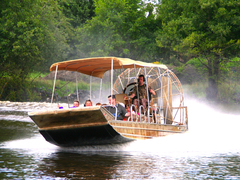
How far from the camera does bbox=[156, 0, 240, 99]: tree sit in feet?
102

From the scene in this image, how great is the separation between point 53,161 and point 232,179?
4.55 m

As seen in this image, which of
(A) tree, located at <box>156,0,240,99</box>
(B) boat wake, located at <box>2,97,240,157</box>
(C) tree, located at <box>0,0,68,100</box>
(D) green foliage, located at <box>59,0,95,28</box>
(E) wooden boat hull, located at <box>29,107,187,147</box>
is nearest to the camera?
(E) wooden boat hull, located at <box>29,107,187,147</box>

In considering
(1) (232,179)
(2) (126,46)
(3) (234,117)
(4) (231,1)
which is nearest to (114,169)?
(1) (232,179)

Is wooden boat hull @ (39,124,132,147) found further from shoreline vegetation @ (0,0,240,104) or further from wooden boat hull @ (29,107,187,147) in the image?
shoreline vegetation @ (0,0,240,104)

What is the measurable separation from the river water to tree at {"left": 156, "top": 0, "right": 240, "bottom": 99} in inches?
744

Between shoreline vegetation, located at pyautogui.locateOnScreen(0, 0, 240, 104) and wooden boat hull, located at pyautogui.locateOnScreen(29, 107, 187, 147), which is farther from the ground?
shoreline vegetation, located at pyautogui.locateOnScreen(0, 0, 240, 104)

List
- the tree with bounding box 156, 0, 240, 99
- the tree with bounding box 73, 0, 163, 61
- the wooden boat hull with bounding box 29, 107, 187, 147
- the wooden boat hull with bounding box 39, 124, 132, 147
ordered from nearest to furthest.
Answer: the wooden boat hull with bounding box 29, 107, 187, 147 → the wooden boat hull with bounding box 39, 124, 132, 147 → the tree with bounding box 156, 0, 240, 99 → the tree with bounding box 73, 0, 163, 61

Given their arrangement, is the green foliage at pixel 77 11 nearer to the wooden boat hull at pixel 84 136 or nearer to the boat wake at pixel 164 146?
the boat wake at pixel 164 146

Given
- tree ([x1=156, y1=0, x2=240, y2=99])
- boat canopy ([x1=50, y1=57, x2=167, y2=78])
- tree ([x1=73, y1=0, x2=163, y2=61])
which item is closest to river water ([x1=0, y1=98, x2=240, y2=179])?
boat canopy ([x1=50, y1=57, x2=167, y2=78])

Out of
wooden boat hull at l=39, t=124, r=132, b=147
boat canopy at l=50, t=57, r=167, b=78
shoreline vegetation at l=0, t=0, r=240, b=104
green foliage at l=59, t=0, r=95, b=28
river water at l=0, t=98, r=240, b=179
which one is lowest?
river water at l=0, t=98, r=240, b=179

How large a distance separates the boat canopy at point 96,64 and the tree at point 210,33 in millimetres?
20183

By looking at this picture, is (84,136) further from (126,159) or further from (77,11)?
(77,11)

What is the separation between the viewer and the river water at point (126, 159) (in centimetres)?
746

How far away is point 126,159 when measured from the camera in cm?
931
